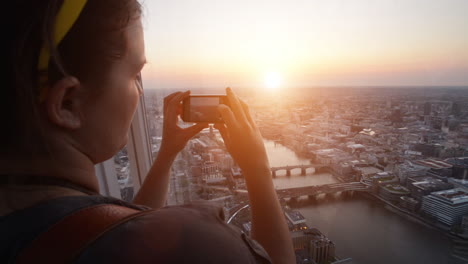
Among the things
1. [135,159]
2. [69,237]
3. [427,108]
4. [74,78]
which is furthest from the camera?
[135,159]

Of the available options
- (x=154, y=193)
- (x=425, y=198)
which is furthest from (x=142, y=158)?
(x=425, y=198)

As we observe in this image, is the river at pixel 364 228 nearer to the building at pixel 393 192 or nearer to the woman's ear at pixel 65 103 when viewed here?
the building at pixel 393 192

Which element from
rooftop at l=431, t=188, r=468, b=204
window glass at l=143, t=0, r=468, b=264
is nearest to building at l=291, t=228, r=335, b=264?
window glass at l=143, t=0, r=468, b=264

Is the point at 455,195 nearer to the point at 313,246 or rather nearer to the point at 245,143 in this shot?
A: the point at 313,246

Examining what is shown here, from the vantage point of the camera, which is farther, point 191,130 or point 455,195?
point 455,195

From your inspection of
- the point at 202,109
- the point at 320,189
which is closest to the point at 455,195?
the point at 320,189

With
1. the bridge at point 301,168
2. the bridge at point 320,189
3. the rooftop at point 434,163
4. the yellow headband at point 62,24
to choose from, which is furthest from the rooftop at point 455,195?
the yellow headband at point 62,24

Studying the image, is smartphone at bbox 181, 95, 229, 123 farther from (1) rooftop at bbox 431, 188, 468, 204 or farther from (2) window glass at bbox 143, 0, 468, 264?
(1) rooftop at bbox 431, 188, 468, 204
